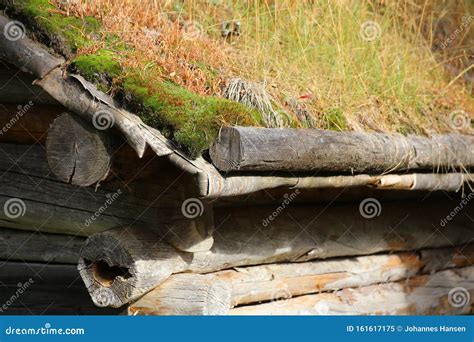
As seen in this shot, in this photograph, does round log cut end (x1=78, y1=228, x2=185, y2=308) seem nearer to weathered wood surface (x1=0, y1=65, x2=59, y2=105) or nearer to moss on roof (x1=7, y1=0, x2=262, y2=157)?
moss on roof (x1=7, y1=0, x2=262, y2=157)

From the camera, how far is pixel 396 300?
18.0ft

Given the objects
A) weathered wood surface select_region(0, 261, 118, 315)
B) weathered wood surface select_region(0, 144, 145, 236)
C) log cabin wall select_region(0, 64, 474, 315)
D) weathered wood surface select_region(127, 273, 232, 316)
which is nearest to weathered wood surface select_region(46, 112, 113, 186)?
log cabin wall select_region(0, 64, 474, 315)

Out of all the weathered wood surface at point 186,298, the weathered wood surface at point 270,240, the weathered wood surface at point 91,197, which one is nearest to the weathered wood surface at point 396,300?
the weathered wood surface at point 270,240

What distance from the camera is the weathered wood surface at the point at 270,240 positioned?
3.69 m

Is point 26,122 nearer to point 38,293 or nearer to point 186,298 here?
point 38,293

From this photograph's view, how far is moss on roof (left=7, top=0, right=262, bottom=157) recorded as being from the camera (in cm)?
338

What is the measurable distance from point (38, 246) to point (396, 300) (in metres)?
2.37

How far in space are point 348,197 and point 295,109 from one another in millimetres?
865

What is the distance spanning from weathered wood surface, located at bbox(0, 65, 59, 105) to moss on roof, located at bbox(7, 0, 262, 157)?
276 millimetres

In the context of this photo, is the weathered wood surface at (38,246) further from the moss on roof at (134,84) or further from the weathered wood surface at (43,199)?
the moss on roof at (134,84)

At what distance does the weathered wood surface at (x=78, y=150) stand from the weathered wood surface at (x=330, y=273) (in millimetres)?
922

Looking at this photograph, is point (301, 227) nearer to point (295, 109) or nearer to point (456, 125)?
point (295, 109)

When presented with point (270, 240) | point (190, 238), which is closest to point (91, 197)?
point (190, 238)

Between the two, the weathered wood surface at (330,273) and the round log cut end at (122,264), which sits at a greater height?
the weathered wood surface at (330,273)
